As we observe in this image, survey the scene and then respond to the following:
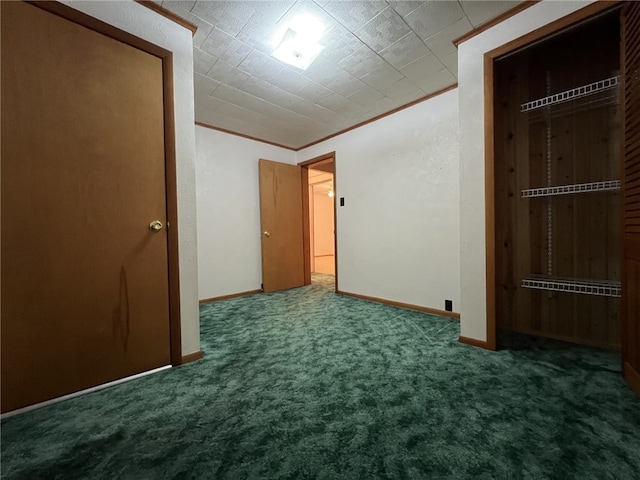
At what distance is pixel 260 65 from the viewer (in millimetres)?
2271

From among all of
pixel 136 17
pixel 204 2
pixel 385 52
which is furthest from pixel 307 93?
pixel 136 17

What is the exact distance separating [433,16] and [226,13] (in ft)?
4.77

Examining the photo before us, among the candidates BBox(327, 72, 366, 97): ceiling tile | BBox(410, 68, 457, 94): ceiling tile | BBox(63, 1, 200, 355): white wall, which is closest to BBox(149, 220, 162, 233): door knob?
BBox(63, 1, 200, 355): white wall

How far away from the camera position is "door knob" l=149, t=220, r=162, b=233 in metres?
1.68

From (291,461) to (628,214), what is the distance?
2.18m

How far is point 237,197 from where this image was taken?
386 centimetres

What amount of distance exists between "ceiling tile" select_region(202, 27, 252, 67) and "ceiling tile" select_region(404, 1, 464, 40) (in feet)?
4.23

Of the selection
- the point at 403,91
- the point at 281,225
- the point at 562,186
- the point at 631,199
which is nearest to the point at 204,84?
the point at 403,91

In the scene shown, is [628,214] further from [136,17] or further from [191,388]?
[136,17]

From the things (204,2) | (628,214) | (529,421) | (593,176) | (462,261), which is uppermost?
(204,2)

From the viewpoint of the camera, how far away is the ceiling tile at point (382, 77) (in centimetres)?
238

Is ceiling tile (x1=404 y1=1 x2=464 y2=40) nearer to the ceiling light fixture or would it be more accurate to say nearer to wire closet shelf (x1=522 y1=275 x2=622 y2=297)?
the ceiling light fixture

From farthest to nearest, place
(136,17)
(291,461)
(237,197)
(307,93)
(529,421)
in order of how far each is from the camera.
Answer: (237,197) < (307,93) < (136,17) < (529,421) < (291,461)

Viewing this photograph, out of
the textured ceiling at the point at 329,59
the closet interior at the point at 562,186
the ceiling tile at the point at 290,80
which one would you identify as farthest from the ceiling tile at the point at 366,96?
the closet interior at the point at 562,186
